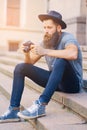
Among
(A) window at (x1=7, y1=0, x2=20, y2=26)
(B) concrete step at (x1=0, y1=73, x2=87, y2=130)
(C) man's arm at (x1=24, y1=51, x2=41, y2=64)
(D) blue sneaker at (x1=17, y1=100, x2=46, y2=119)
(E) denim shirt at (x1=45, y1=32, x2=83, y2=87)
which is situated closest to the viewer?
(B) concrete step at (x1=0, y1=73, x2=87, y2=130)

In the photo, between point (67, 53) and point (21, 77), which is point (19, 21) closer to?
point (21, 77)

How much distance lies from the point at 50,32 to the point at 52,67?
362 millimetres

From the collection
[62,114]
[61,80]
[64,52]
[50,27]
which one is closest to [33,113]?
[62,114]

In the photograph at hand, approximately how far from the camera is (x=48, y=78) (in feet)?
12.9

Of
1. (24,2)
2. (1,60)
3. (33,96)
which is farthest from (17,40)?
(33,96)

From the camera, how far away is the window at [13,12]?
17.9 m

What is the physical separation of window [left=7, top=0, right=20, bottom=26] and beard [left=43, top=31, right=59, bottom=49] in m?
14.2

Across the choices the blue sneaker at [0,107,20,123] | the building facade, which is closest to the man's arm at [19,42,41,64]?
the blue sneaker at [0,107,20,123]

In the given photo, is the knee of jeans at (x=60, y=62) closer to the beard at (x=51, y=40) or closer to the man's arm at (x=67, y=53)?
the man's arm at (x=67, y=53)

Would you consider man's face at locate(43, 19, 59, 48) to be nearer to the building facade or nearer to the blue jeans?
the blue jeans

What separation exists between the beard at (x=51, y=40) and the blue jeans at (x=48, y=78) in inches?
10.9

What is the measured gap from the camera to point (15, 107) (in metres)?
3.82

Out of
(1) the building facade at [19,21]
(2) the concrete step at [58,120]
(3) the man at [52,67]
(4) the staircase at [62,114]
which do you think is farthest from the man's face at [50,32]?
(1) the building facade at [19,21]

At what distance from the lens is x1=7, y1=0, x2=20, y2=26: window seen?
705 inches
